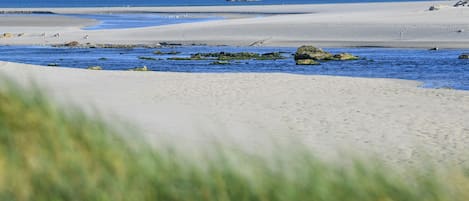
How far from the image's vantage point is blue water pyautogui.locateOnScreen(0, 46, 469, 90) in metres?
27.2

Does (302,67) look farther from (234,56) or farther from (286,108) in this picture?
(286,108)

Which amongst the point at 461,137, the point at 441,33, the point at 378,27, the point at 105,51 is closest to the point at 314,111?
the point at 461,137

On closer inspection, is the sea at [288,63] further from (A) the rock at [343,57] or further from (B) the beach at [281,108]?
(B) the beach at [281,108]

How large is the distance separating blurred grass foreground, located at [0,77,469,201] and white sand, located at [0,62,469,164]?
470 cm

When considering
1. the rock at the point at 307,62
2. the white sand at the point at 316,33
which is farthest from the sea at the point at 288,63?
the white sand at the point at 316,33

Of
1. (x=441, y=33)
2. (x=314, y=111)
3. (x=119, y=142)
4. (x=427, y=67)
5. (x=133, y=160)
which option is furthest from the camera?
(x=441, y=33)

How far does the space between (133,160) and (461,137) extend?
9.39m

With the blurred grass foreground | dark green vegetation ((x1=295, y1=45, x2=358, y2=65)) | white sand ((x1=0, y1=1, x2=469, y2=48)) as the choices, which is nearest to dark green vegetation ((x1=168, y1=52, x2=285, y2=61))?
dark green vegetation ((x1=295, y1=45, x2=358, y2=65))

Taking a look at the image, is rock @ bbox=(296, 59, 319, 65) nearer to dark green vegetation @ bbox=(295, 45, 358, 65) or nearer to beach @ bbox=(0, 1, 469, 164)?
dark green vegetation @ bbox=(295, 45, 358, 65)

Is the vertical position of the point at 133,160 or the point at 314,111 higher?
the point at 133,160

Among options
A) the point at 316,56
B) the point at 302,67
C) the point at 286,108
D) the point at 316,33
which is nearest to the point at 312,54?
the point at 316,56

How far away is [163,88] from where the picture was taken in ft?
67.5

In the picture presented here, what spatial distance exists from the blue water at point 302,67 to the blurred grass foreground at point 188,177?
1878 centimetres

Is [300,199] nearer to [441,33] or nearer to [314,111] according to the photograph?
[314,111]
